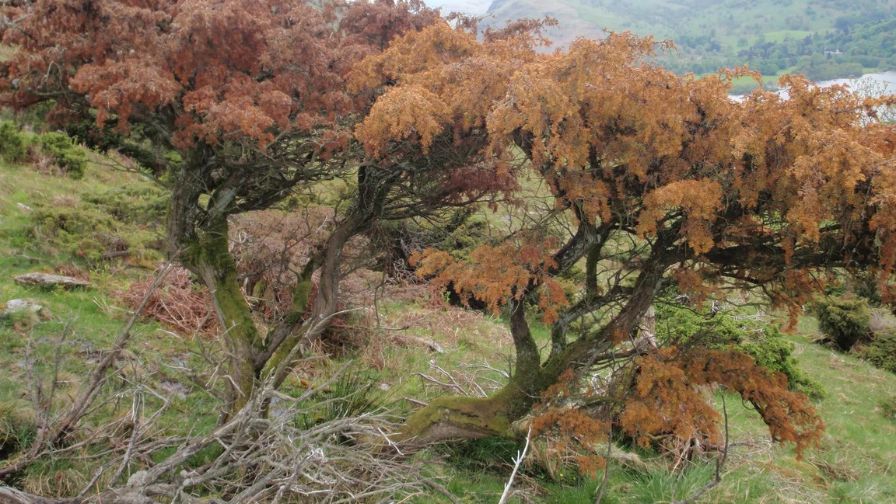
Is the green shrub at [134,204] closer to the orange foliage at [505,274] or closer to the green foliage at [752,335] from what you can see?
the orange foliage at [505,274]

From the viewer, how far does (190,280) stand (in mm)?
9391

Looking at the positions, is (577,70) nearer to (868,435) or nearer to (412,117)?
(412,117)

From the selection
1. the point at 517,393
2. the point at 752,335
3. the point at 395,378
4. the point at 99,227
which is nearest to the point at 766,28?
the point at 752,335

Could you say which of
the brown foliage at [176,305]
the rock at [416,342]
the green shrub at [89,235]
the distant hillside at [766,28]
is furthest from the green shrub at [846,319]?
the distant hillside at [766,28]

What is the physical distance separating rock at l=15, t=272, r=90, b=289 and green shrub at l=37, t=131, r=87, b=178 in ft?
21.7

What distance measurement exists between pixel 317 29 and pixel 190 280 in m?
5.44

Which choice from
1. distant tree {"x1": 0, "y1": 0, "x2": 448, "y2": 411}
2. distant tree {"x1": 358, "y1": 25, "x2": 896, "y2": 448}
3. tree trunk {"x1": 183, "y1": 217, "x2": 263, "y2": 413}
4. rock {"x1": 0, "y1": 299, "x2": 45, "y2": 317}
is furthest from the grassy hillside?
distant tree {"x1": 358, "y1": 25, "x2": 896, "y2": 448}

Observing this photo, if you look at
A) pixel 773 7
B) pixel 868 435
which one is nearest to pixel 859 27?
pixel 773 7

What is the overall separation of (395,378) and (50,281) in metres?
4.78

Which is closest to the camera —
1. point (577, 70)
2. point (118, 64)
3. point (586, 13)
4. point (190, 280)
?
point (577, 70)

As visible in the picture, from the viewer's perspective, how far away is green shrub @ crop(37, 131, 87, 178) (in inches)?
545

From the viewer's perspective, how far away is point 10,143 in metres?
13.3

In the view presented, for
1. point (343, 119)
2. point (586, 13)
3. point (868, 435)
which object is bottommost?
point (868, 435)

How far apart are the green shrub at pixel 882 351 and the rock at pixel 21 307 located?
1726cm
